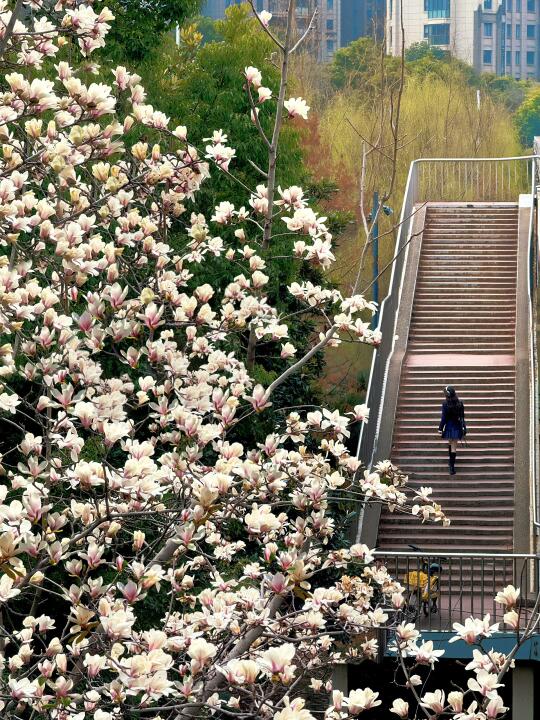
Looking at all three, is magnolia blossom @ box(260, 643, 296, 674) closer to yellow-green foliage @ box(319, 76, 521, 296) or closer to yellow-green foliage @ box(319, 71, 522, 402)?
yellow-green foliage @ box(319, 71, 522, 402)

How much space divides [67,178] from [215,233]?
39.7ft

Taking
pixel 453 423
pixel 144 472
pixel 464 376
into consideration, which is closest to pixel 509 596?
pixel 144 472

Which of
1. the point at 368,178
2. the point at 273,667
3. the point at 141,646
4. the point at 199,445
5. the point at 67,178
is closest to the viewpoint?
the point at 273,667

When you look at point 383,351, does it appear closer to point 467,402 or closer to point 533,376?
point 467,402

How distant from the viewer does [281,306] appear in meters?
16.5

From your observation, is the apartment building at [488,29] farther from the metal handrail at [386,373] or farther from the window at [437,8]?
the metal handrail at [386,373]

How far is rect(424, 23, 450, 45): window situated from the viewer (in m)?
111

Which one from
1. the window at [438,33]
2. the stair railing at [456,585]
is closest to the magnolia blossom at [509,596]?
the stair railing at [456,585]

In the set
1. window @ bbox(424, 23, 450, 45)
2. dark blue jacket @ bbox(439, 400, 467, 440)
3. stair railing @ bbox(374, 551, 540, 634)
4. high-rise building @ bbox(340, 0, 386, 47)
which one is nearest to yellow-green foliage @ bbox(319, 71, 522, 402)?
dark blue jacket @ bbox(439, 400, 467, 440)

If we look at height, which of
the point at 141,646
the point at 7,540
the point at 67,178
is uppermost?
the point at 67,178

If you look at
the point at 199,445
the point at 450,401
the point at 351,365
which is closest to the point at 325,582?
the point at 450,401

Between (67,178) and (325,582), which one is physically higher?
(67,178)

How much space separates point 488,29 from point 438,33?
9.67 meters

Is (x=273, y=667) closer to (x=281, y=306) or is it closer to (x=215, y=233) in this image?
(x=281, y=306)
